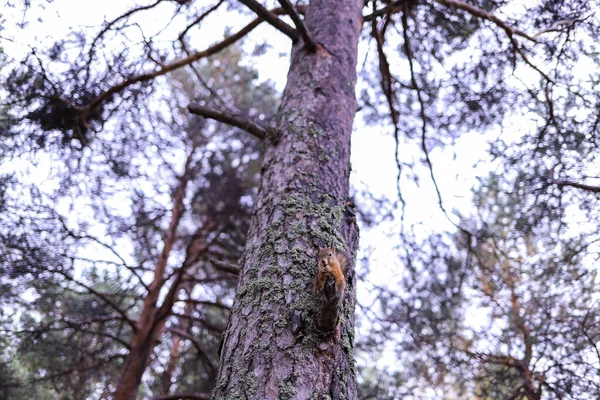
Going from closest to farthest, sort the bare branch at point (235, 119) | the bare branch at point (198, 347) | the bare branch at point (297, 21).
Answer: the bare branch at point (235, 119) < the bare branch at point (297, 21) < the bare branch at point (198, 347)

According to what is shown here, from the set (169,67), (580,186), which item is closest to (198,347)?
(169,67)

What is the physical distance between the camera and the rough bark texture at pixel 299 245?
4.45 feet

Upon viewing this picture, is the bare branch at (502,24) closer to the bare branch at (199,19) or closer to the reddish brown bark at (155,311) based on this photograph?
the bare branch at (199,19)

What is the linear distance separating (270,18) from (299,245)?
60.7 inches

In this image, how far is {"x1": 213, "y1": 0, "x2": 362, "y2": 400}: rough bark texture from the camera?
1.36 m

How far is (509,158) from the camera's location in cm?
410

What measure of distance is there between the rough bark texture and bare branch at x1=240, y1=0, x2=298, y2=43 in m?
0.11

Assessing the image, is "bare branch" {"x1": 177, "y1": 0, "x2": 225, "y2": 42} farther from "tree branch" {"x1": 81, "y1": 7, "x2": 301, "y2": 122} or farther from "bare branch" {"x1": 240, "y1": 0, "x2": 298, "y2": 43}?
"bare branch" {"x1": 240, "y1": 0, "x2": 298, "y2": 43}

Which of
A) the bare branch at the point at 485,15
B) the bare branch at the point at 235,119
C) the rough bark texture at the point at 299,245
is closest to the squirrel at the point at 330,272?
the rough bark texture at the point at 299,245

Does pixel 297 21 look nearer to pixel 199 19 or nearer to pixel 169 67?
pixel 169 67

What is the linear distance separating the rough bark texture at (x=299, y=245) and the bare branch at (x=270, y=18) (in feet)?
0.36

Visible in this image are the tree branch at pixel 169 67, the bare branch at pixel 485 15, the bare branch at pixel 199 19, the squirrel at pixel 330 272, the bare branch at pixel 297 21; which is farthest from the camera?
the bare branch at pixel 199 19

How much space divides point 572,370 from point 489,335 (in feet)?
3.48

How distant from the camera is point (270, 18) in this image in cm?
264
